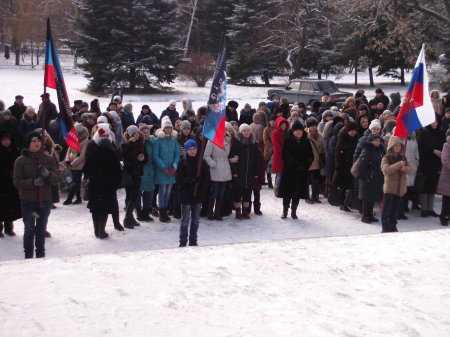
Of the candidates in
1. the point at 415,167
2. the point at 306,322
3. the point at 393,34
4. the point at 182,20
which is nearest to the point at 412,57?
the point at 393,34

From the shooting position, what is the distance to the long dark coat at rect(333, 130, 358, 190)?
1096cm

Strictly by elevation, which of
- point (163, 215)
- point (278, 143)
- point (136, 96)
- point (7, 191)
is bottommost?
point (163, 215)

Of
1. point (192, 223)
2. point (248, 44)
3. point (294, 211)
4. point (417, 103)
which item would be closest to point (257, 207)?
point (294, 211)

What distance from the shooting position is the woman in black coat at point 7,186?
347 inches

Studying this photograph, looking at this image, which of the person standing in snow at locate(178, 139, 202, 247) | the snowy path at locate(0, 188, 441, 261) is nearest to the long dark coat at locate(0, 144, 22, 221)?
the snowy path at locate(0, 188, 441, 261)

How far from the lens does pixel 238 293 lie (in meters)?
5.45

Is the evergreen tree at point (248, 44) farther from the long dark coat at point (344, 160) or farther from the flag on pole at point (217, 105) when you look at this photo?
the flag on pole at point (217, 105)

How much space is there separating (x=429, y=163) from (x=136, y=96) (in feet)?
81.9

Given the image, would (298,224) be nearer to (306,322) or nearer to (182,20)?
(306,322)

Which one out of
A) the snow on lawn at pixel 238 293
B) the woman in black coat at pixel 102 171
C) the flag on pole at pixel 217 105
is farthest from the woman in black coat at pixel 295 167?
the snow on lawn at pixel 238 293

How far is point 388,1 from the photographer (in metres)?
24.7

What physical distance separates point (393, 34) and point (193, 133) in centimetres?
1503

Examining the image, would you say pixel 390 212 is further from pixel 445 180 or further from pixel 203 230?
pixel 203 230

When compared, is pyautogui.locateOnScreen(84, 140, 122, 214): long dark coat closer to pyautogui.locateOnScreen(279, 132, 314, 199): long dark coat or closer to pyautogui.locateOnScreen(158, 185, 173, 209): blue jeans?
pyautogui.locateOnScreen(158, 185, 173, 209): blue jeans
